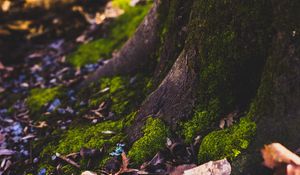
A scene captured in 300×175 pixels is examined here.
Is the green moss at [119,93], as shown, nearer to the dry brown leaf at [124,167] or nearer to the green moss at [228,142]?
the dry brown leaf at [124,167]

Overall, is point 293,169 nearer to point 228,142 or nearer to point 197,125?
point 228,142

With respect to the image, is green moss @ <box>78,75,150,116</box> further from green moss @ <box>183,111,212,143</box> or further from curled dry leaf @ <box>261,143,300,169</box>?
curled dry leaf @ <box>261,143,300,169</box>

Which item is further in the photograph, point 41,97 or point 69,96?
point 41,97

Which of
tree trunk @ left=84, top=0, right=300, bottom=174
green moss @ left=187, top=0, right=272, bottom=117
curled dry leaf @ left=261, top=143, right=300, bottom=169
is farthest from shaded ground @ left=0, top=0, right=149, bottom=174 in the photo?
curled dry leaf @ left=261, top=143, right=300, bottom=169

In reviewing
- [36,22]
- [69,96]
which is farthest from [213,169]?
[36,22]

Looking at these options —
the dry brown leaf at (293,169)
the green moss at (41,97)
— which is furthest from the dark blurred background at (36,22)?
the dry brown leaf at (293,169)

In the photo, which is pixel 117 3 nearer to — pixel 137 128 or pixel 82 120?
pixel 82 120

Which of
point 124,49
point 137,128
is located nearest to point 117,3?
point 124,49
